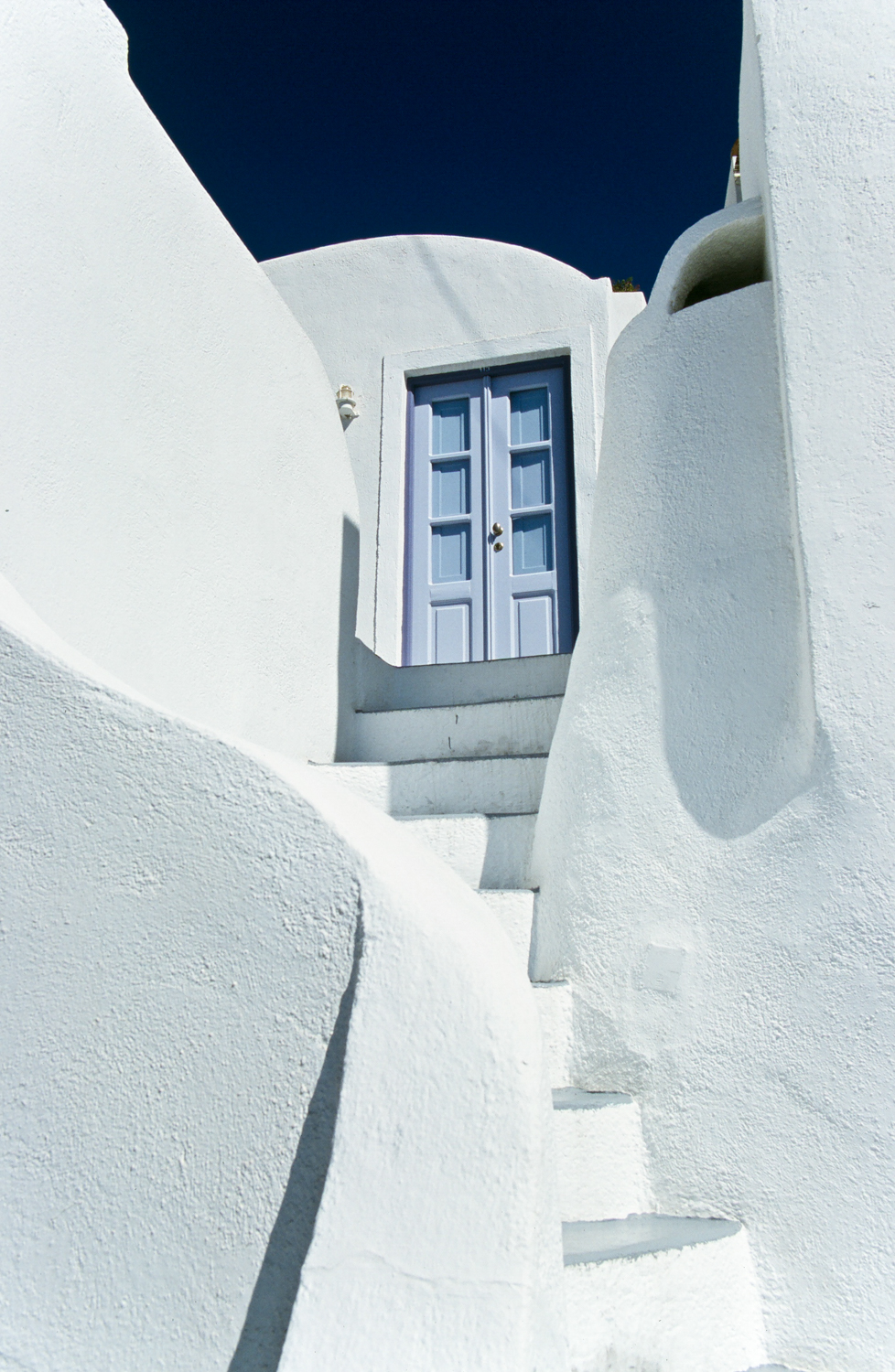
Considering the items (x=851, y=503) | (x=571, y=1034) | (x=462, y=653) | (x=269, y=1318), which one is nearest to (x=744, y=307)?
(x=851, y=503)

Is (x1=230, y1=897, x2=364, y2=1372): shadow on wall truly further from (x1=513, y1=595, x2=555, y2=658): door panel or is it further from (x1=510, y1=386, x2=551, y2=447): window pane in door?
(x1=510, y1=386, x2=551, y2=447): window pane in door

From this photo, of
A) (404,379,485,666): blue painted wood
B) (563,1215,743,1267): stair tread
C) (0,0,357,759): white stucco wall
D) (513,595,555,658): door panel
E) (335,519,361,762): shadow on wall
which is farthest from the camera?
(404,379,485,666): blue painted wood

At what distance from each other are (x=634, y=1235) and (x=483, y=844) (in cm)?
124

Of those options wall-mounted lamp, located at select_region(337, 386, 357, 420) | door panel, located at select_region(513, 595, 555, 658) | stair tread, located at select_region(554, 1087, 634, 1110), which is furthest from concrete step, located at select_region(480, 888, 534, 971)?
wall-mounted lamp, located at select_region(337, 386, 357, 420)

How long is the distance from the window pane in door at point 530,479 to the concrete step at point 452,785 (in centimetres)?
297

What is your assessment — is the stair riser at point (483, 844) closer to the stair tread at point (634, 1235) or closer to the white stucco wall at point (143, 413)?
the white stucco wall at point (143, 413)

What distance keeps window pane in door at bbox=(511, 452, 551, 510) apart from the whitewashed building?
6.36 ft

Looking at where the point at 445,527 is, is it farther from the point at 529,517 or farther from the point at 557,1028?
the point at 557,1028

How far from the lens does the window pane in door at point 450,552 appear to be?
593 cm

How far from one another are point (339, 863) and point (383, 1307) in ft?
1.70

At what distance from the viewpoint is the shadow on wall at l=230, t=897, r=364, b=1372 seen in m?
1.16

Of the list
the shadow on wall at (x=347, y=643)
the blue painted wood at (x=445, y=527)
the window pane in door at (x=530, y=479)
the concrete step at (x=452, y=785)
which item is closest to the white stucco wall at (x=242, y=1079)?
the concrete step at (x=452, y=785)

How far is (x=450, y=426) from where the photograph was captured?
620 cm

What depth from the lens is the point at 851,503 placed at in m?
2.16
